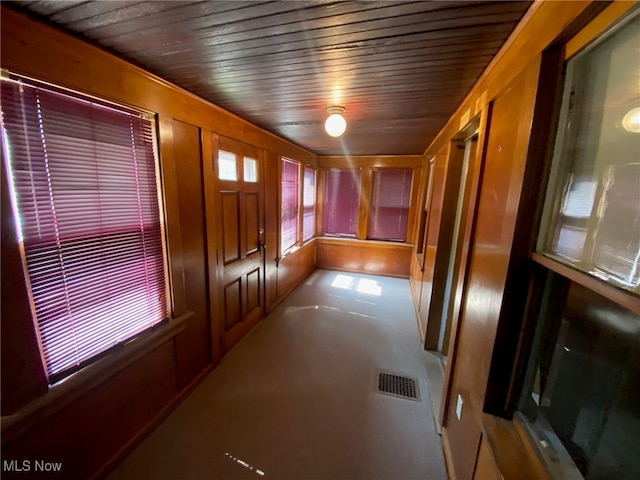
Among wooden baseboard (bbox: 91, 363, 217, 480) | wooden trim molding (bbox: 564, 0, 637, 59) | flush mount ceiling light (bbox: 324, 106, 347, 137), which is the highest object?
flush mount ceiling light (bbox: 324, 106, 347, 137)

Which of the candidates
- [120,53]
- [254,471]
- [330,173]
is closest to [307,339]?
[254,471]

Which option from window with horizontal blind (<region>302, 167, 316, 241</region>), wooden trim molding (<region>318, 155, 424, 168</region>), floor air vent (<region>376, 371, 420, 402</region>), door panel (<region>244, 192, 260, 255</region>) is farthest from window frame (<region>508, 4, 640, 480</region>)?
wooden trim molding (<region>318, 155, 424, 168</region>)

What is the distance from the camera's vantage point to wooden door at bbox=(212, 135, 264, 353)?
224cm

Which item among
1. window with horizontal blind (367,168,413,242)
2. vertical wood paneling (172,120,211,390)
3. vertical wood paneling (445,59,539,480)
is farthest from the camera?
window with horizontal blind (367,168,413,242)

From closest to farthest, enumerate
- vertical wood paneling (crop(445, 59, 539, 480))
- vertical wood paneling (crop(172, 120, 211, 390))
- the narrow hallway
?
1. vertical wood paneling (crop(445, 59, 539, 480))
2. the narrow hallway
3. vertical wood paneling (crop(172, 120, 211, 390))

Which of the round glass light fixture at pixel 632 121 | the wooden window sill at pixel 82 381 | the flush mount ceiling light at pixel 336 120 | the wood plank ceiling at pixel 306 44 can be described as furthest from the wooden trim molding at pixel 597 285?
the wooden window sill at pixel 82 381

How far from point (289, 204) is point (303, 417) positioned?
266 cm

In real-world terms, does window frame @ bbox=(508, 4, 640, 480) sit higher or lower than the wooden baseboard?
higher

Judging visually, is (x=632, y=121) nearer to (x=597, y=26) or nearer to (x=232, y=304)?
(x=597, y=26)

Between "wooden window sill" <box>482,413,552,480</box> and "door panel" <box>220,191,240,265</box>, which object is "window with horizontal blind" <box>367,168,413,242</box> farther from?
"wooden window sill" <box>482,413,552,480</box>

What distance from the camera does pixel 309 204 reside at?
15.1 ft

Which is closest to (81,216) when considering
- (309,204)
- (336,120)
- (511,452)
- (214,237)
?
(214,237)

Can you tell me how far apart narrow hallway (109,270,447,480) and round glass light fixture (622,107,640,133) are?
73.0 inches

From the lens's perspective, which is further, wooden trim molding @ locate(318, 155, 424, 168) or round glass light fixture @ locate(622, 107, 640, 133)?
wooden trim molding @ locate(318, 155, 424, 168)
